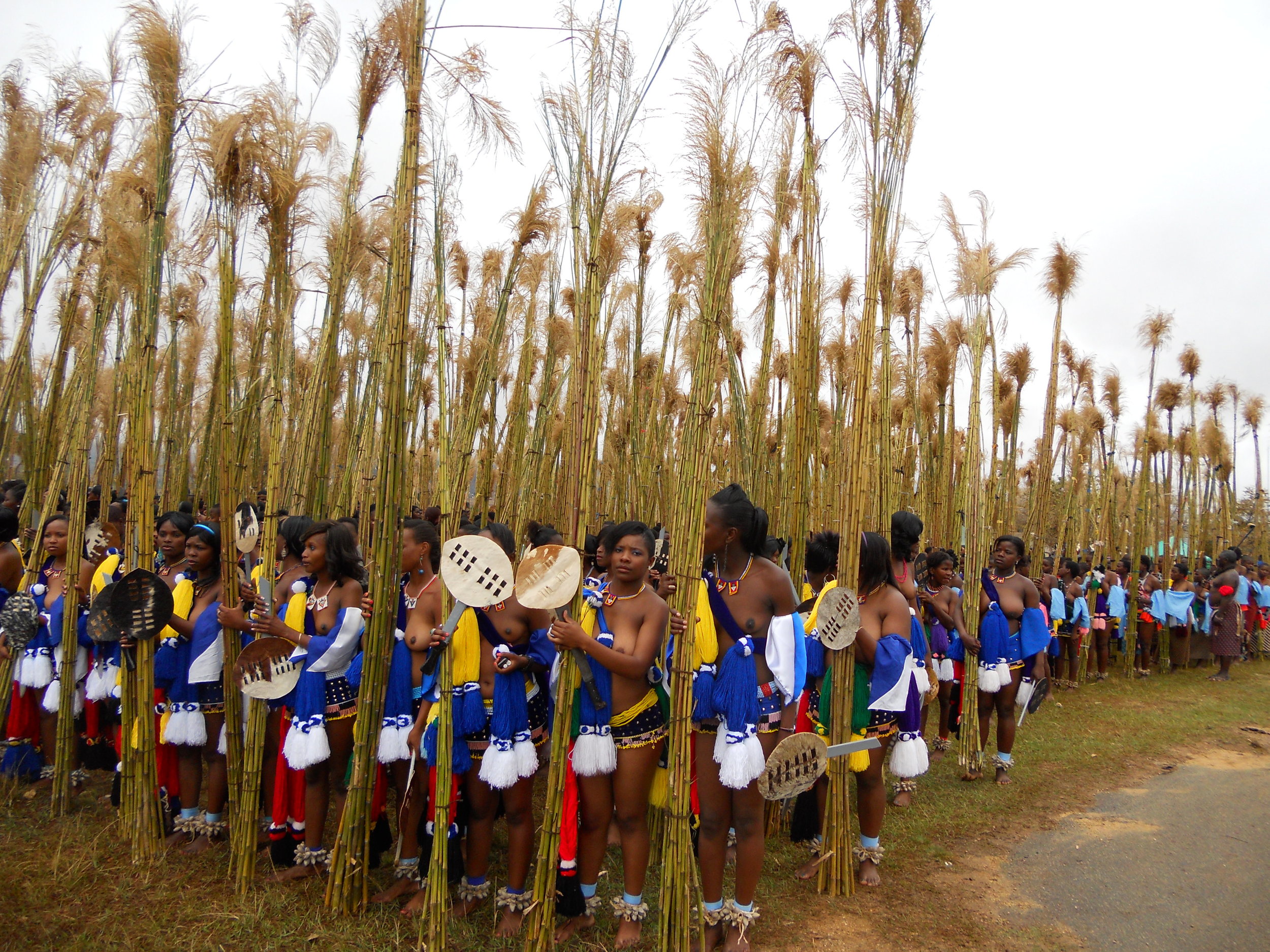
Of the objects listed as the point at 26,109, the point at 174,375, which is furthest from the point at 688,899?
the point at 26,109

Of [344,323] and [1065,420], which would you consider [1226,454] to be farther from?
[344,323]

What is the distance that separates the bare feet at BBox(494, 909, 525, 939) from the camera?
2.88 meters

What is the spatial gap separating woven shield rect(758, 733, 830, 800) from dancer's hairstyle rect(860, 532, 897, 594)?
0.95 metres

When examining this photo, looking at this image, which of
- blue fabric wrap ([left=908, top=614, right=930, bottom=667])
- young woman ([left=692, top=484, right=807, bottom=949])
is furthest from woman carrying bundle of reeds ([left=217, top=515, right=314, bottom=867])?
blue fabric wrap ([left=908, top=614, right=930, bottom=667])

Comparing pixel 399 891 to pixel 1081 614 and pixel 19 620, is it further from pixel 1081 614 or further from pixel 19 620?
pixel 1081 614

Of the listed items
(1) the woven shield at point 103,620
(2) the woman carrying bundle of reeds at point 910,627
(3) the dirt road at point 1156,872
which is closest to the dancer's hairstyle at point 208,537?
(1) the woven shield at point 103,620

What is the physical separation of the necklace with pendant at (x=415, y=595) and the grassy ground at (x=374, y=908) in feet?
3.97

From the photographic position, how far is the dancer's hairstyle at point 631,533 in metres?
2.83

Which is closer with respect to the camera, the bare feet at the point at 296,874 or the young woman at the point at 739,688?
the young woman at the point at 739,688

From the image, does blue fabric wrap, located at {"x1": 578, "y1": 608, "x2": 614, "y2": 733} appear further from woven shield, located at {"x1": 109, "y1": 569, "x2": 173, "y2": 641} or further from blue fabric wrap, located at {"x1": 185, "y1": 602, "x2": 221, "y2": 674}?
woven shield, located at {"x1": 109, "y1": 569, "x2": 173, "y2": 641}

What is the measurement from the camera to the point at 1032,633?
5.40 metres

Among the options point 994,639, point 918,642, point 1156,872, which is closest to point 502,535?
point 918,642

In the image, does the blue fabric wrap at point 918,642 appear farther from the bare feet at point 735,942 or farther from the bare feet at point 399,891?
the bare feet at point 399,891

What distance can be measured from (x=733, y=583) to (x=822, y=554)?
1444mm
